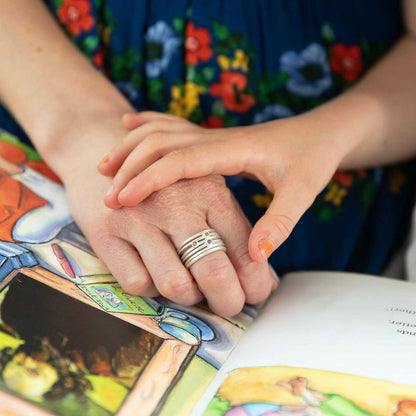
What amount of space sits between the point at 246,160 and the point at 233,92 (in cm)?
19

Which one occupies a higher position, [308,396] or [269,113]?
[269,113]

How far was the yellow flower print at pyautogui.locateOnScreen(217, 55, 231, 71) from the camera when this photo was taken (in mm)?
718

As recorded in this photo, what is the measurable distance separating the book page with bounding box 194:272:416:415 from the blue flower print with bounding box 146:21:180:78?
325mm

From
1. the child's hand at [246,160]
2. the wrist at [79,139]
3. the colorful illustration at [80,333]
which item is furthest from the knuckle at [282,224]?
the wrist at [79,139]

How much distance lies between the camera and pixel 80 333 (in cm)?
47

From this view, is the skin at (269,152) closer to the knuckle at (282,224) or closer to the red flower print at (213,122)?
the knuckle at (282,224)

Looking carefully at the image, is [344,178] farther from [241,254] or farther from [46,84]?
[46,84]

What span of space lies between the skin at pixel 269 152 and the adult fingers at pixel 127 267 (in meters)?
0.04

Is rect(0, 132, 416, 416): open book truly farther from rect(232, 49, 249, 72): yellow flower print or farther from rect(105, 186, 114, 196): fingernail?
rect(232, 49, 249, 72): yellow flower print

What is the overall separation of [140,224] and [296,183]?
0.52 ft

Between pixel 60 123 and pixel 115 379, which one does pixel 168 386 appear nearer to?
pixel 115 379

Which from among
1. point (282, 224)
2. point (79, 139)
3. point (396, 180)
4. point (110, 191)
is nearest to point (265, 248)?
point (282, 224)

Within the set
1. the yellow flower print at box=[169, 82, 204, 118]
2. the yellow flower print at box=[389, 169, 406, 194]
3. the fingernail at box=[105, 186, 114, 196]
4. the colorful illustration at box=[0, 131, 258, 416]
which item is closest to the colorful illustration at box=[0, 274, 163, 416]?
the colorful illustration at box=[0, 131, 258, 416]

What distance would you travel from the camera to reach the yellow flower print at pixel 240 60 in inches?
28.3
